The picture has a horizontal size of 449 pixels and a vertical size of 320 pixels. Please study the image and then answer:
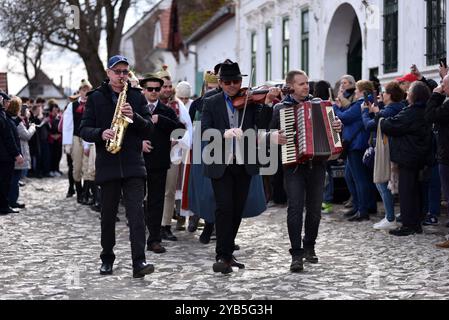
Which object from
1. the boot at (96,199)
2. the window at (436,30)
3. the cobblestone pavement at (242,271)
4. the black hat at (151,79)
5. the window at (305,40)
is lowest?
the cobblestone pavement at (242,271)

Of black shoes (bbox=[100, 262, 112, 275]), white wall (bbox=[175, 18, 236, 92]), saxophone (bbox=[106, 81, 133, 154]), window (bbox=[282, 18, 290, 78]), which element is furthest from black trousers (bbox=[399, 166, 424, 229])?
white wall (bbox=[175, 18, 236, 92])

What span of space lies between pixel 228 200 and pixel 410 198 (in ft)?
11.1

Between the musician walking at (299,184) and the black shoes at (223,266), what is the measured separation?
0.61m

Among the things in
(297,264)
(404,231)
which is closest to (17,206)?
(404,231)

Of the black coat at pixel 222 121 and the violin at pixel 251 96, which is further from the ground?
the violin at pixel 251 96

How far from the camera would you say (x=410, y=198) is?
435 inches

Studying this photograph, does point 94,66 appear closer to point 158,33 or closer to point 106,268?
point 106,268

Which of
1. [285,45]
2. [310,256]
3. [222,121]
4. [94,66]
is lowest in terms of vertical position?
[310,256]

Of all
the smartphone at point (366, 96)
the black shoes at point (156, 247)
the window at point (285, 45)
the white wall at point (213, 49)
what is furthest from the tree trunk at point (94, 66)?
the black shoes at point (156, 247)

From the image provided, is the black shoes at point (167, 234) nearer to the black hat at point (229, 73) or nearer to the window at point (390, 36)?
the black hat at point (229, 73)

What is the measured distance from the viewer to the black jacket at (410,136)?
10.9 meters

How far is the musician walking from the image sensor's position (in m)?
8.66

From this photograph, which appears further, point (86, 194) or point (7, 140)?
point (86, 194)

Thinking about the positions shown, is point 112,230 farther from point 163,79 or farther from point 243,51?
point 243,51
